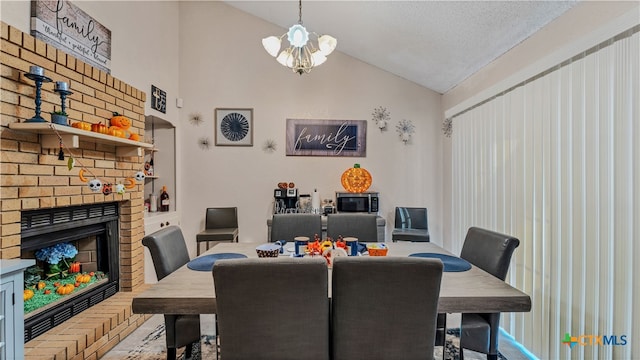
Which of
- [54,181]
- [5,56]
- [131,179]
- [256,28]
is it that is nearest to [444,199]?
[256,28]

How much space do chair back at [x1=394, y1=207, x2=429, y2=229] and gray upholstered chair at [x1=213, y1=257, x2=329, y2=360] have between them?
10.4 feet

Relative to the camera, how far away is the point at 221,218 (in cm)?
421

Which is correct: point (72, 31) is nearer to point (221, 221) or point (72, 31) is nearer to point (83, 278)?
point (83, 278)

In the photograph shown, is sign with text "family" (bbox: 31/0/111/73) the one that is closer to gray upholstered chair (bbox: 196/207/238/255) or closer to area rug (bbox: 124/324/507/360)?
gray upholstered chair (bbox: 196/207/238/255)

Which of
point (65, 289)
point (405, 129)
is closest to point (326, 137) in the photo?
point (405, 129)

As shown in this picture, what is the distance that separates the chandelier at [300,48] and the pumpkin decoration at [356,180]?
80.3 inches

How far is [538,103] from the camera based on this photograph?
215cm

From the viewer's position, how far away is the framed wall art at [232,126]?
431cm

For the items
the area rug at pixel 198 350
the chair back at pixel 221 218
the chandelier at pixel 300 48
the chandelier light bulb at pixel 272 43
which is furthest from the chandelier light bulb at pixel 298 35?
the chair back at pixel 221 218

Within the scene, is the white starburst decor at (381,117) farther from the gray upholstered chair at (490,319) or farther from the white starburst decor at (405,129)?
the gray upholstered chair at (490,319)

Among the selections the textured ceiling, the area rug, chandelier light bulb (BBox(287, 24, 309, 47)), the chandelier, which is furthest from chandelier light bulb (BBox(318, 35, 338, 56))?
the area rug

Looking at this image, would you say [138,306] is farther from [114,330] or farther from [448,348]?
[448,348]

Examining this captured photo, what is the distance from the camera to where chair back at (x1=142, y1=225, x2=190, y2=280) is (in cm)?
180

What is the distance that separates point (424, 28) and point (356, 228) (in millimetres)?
1914
